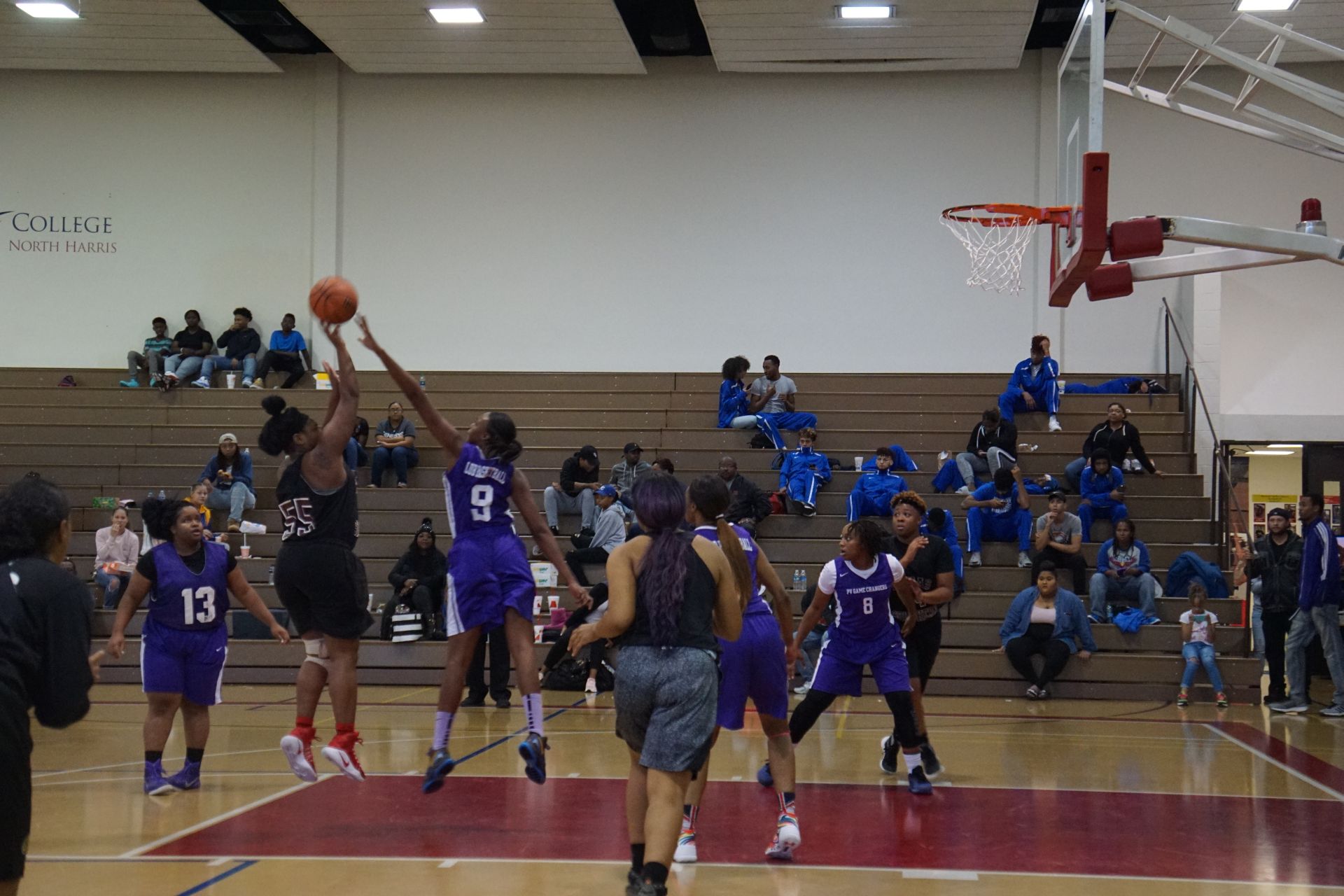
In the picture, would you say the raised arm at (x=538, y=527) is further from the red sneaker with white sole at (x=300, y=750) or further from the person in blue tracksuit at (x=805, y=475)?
the person in blue tracksuit at (x=805, y=475)

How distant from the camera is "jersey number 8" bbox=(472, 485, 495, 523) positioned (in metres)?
6.23

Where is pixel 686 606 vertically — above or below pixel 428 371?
below

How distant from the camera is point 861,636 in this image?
7.03m

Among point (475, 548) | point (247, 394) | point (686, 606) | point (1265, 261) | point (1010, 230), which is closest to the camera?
point (686, 606)

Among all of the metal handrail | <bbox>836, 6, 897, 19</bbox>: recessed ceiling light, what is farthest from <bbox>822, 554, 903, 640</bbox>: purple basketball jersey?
<bbox>836, 6, 897, 19</bbox>: recessed ceiling light

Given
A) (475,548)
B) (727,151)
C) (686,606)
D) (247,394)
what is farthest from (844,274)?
(686,606)

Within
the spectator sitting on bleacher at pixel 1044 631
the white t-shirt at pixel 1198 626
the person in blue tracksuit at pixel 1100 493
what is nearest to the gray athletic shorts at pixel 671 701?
the spectator sitting on bleacher at pixel 1044 631

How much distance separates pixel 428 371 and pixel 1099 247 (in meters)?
13.3

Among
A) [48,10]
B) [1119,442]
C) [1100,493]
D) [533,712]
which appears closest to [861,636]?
[533,712]

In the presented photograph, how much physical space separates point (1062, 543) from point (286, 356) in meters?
11.0

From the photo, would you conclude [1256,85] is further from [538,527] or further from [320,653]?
[320,653]

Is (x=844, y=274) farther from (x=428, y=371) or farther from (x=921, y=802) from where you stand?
(x=921, y=802)

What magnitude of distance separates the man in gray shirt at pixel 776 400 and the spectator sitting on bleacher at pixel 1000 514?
278 cm

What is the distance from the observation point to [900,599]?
7.56 metres
